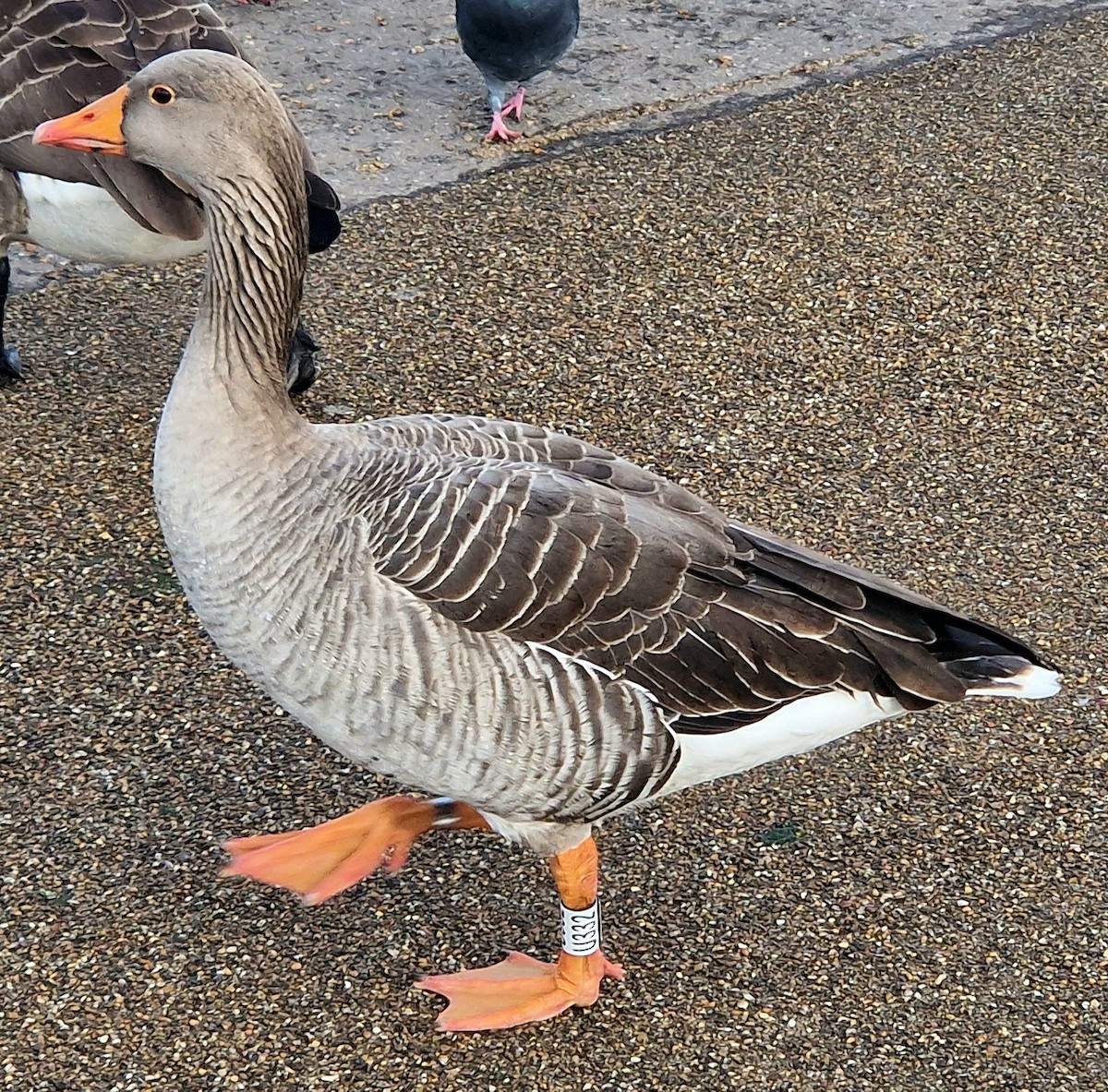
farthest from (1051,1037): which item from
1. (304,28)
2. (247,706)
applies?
(304,28)

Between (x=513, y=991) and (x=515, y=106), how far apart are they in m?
4.90

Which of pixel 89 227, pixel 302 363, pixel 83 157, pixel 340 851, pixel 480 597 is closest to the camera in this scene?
pixel 480 597

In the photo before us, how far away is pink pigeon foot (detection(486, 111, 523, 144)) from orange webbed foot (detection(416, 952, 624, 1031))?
459 cm

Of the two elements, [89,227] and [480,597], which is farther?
[89,227]

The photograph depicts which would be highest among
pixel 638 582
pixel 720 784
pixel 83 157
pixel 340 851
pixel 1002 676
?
pixel 83 157

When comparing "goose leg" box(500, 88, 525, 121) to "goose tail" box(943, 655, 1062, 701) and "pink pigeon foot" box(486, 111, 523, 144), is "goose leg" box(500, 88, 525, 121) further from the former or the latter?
"goose tail" box(943, 655, 1062, 701)

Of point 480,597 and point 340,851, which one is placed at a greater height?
point 480,597

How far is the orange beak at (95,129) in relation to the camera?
305 cm

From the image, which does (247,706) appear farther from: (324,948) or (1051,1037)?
(1051,1037)

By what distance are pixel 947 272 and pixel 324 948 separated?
3944 mm

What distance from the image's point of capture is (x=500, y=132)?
689 cm

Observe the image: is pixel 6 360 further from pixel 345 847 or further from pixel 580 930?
pixel 580 930

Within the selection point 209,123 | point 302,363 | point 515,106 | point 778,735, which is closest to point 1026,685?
point 778,735

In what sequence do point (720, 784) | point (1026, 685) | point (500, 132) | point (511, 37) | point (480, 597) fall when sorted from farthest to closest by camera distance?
point (500, 132), point (511, 37), point (720, 784), point (1026, 685), point (480, 597)
